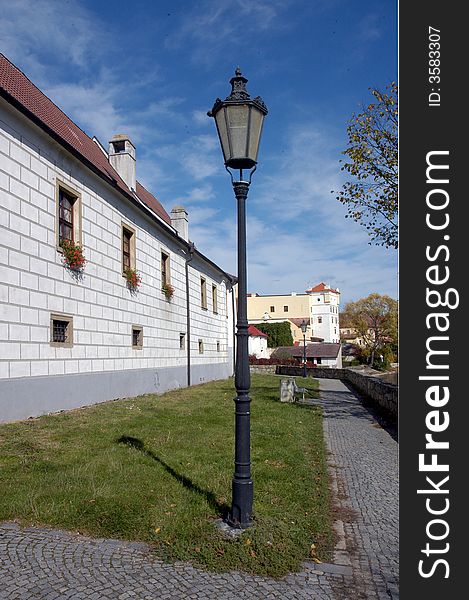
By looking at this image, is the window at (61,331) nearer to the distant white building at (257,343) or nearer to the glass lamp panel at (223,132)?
the glass lamp panel at (223,132)

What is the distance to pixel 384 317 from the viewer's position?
7744 centimetres

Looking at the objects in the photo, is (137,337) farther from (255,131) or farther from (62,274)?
(255,131)

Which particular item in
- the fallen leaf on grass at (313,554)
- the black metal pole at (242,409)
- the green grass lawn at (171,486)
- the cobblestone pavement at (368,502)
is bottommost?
the cobblestone pavement at (368,502)

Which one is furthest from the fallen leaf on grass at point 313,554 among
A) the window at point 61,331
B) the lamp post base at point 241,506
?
the window at point 61,331

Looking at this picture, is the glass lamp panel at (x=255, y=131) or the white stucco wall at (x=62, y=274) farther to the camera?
the white stucco wall at (x=62, y=274)

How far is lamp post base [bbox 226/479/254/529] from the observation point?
15.3 feet

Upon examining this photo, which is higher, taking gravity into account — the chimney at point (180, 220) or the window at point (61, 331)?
the chimney at point (180, 220)

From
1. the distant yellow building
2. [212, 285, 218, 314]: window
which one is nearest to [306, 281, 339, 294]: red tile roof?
the distant yellow building

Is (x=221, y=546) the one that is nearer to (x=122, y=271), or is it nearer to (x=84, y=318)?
(x=84, y=318)

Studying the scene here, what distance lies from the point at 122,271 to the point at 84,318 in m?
3.36

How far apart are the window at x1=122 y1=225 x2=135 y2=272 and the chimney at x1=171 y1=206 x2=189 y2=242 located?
1078 centimetres

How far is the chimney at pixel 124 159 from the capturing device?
22.4 meters

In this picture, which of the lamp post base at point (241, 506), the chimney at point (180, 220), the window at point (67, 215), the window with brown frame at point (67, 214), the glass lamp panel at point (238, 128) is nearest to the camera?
the lamp post base at point (241, 506)

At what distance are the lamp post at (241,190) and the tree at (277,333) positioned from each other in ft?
222
